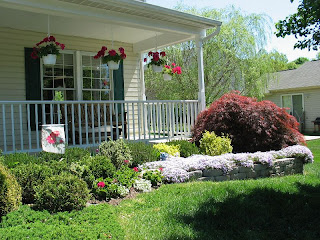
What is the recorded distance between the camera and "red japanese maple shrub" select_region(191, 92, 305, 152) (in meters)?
7.08

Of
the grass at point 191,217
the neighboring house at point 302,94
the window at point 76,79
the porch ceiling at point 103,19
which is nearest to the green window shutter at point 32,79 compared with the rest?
the window at point 76,79

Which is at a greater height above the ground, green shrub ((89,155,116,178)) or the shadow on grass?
green shrub ((89,155,116,178))

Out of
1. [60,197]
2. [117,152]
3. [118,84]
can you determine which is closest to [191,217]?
[60,197]

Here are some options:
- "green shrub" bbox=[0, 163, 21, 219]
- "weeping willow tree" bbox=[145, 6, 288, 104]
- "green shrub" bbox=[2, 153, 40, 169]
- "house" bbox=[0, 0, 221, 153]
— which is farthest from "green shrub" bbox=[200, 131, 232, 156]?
"weeping willow tree" bbox=[145, 6, 288, 104]

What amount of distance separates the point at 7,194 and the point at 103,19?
4035mm

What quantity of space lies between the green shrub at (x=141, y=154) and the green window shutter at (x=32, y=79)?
112 inches

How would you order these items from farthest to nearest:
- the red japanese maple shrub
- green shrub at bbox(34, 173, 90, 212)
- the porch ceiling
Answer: the red japanese maple shrub → the porch ceiling → green shrub at bbox(34, 173, 90, 212)

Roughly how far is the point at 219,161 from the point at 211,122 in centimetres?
166

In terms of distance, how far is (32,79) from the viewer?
24.7 feet

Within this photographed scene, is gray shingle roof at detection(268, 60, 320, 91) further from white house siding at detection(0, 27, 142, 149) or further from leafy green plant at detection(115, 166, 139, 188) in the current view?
leafy green plant at detection(115, 166, 139, 188)

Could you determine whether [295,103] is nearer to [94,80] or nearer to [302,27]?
[94,80]

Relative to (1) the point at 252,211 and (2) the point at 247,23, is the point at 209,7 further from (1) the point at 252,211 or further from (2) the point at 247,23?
(1) the point at 252,211

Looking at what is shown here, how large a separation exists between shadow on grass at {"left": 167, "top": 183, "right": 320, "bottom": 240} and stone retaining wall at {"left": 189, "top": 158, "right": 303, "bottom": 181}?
1071mm

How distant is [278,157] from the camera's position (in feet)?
21.4
